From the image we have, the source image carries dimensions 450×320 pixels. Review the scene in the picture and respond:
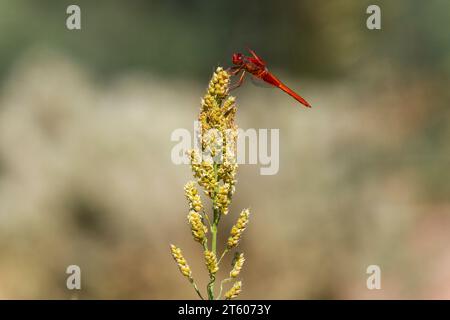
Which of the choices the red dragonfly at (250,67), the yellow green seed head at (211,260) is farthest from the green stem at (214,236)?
the red dragonfly at (250,67)

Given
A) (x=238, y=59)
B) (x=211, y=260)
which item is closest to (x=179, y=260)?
(x=211, y=260)

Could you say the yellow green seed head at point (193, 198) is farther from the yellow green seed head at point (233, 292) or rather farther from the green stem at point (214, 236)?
the yellow green seed head at point (233, 292)

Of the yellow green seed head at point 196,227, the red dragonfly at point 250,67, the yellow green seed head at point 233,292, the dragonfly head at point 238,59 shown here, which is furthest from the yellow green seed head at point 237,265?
the dragonfly head at point 238,59

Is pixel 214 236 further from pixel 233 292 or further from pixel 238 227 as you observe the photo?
pixel 233 292

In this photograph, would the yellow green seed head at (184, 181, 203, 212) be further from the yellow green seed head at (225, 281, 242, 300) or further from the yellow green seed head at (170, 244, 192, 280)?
the yellow green seed head at (225, 281, 242, 300)

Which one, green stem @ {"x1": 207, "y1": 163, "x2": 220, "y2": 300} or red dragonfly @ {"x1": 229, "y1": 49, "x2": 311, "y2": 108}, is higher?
red dragonfly @ {"x1": 229, "y1": 49, "x2": 311, "y2": 108}

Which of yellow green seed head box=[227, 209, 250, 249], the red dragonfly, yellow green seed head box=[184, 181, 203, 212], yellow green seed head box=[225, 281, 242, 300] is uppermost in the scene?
the red dragonfly

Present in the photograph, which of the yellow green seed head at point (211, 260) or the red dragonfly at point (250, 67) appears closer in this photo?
the yellow green seed head at point (211, 260)

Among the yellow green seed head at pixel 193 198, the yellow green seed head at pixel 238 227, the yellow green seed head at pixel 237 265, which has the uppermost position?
the yellow green seed head at pixel 193 198

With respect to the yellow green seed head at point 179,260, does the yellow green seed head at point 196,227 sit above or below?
above

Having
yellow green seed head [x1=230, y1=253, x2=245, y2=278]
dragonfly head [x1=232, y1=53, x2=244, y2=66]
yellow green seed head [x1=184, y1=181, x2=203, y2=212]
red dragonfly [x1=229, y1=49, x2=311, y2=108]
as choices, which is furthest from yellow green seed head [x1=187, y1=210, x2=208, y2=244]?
dragonfly head [x1=232, y1=53, x2=244, y2=66]

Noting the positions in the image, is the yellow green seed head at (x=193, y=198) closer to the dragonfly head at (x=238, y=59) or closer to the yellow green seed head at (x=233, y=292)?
the yellow green seed head at (x=233, y=292)
